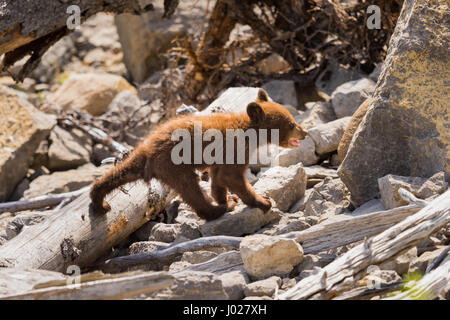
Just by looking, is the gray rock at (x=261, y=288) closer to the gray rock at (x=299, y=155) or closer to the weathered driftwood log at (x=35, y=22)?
the gray rock at (x=299, y=155)

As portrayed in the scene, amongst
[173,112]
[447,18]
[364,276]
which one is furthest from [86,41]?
[364,276]

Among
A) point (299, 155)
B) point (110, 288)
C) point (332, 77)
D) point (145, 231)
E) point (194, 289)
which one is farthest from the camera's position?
point (332, 77)

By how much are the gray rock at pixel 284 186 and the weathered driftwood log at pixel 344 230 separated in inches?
55.3

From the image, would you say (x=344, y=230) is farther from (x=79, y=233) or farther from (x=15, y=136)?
(x=15, y=136)

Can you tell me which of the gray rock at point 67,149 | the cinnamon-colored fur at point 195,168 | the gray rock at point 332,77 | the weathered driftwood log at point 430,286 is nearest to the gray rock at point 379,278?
the weathered driftwood log at point 430,286

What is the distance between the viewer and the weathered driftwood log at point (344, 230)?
14.1ft

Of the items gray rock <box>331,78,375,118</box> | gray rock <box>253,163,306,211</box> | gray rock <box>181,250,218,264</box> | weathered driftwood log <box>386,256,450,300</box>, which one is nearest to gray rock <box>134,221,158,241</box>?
gray rock <box>253,163,306,211</box>

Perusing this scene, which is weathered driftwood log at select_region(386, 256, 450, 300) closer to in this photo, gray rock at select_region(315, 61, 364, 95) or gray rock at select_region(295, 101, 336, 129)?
gray rock at select_region(295, 101, 336, 129)

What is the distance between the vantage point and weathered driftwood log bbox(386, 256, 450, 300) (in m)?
3.51

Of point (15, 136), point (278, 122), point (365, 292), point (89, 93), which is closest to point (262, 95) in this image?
point (278, 122)

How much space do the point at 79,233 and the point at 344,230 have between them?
2236 millimetres

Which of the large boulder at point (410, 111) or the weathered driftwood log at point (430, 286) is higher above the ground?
the large boulder at point (410, 111)

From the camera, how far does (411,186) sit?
4.61 meters

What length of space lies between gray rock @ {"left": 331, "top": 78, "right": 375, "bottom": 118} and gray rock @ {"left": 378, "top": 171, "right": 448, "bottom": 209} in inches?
106
